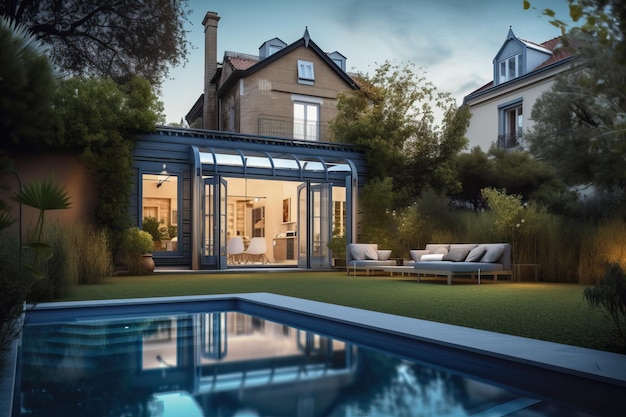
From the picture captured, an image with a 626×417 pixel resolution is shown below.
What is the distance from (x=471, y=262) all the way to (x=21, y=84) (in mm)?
8877

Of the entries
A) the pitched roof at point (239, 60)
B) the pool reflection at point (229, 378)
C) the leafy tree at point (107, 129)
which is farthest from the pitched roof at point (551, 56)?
the pool reflection at point (229, 378)

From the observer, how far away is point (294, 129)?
64.0 ft

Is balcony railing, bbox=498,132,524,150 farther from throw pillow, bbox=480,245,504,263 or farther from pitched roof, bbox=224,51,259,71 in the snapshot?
pitched roof, bbox=224,51,259,71

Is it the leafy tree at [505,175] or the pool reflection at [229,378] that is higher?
the leafy tree at [505,175]

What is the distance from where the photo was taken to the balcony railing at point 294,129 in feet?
62.5

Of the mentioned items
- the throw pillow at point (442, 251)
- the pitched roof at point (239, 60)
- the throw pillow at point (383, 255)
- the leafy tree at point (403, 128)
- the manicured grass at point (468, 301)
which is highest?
the pitched roof at point (239, 60)

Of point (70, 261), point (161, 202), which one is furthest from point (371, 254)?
point (161, 202)

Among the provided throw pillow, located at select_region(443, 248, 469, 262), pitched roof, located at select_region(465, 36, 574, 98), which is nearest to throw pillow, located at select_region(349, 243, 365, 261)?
throw pillow, located at select_region(443, 248, 469, 262)

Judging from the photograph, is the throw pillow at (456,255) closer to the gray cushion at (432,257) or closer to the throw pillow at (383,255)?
the gray cushion at (432,257)

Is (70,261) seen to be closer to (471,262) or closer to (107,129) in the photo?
(107,129)

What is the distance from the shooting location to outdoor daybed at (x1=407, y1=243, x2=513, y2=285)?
9.77m

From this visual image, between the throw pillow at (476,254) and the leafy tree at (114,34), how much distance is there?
9.34 m

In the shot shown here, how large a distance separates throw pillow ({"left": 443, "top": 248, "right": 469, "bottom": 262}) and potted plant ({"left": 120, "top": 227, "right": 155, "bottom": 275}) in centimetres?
632

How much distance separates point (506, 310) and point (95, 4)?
40.6 feet
